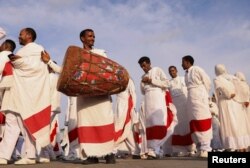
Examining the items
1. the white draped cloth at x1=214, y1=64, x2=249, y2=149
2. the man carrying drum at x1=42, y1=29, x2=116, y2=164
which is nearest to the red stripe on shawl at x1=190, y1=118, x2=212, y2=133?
the white draped cloth at x1=214, y1=64, x2=249, y2=149

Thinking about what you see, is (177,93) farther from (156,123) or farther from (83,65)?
(83,65)

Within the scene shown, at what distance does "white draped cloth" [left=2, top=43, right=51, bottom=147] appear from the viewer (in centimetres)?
605

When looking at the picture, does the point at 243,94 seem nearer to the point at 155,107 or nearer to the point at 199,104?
the point at 199,104

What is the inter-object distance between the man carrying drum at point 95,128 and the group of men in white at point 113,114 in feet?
0.04

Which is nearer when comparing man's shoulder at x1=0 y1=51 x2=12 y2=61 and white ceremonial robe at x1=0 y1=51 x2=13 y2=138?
white ceremonial robe at x1=0 y1=51 x2=13 y2=138

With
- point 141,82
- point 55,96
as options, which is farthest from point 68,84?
point 141,82

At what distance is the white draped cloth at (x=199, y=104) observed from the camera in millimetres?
8547

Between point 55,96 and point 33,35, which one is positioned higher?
point 33,35

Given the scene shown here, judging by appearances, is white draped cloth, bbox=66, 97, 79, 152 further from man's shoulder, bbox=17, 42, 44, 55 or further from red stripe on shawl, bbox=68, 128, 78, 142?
man's shoulder, bbox=17, 42, 44, 55

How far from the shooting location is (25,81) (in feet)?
20.3

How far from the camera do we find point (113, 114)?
6.01 metres

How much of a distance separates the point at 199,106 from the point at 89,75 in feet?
12.5

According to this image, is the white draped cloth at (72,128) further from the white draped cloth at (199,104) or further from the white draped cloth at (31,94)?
the white draped cloth at (199,104)

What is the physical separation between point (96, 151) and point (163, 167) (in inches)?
35.8
